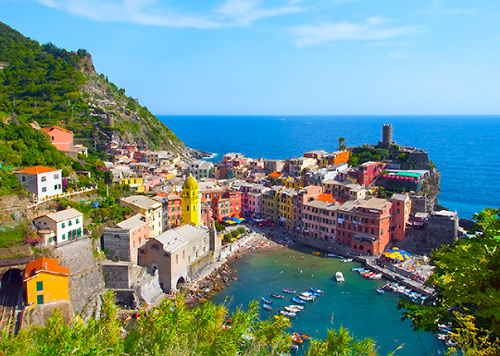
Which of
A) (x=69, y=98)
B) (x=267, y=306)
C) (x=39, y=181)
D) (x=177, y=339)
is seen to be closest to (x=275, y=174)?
(x=267, y=306)

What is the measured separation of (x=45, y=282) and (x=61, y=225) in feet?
17.9

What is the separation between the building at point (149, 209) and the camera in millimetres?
36875

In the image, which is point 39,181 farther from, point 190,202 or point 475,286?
point 475,286

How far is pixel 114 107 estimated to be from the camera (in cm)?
8588

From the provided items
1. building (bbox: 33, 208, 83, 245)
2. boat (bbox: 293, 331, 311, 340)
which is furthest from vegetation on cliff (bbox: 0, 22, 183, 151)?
boat (bbox: 293, 331, 311, 340)

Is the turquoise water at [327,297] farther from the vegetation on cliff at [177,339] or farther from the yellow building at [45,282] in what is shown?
the yellow building at [45,282]

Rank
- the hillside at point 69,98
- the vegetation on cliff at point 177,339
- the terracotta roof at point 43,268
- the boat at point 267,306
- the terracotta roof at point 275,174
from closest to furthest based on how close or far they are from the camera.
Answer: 1. the vegetation on cliff at point 177,339
2. the terracotta roof at point 43,268
3. the boat at point 267,306
4. the terracotta roof at point 275,174
5. the hillside at point 69,98

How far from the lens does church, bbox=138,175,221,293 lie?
1281 inches

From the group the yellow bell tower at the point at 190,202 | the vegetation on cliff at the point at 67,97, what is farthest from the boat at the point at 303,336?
the vegetation on cliff at the point at 67,97

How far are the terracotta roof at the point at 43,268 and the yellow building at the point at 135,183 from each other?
2234cm

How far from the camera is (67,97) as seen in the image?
246 ft

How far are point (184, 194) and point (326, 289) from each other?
50.6 feet

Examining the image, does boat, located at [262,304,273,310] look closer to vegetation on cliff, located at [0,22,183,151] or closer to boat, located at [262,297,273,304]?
boat, located at [262,297,273,304]

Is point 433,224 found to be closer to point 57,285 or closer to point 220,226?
point 220,226
